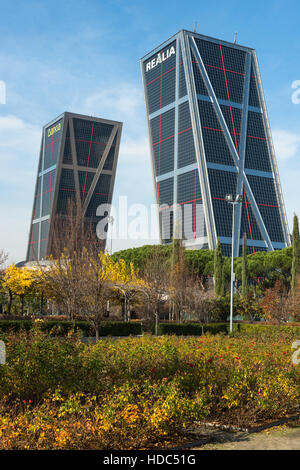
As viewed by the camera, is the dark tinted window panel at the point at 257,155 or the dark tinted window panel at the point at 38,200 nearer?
the dark tinted window panel at the point at 257,155

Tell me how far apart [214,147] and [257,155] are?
11045 mm

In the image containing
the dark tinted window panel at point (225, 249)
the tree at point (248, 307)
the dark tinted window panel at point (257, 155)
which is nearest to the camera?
the tree at point (248, 307)

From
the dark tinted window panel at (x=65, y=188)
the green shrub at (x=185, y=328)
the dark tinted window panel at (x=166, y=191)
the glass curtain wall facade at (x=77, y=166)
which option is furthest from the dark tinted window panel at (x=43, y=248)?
the green shrub at (x=185, y=328)

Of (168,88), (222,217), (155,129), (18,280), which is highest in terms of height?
(168,88)

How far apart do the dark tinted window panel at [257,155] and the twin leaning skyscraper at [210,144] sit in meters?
0.21

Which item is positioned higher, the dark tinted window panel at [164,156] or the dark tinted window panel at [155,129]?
the dark tinted window panel at [155,129]

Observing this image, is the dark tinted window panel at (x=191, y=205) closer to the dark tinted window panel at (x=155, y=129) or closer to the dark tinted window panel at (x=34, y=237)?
the dark tinted window panel at (x=155, y=129)

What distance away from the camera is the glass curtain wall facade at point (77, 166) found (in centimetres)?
14075

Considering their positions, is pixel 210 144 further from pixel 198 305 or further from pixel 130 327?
pixel 130 327

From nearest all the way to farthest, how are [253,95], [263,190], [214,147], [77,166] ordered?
[214,147]
[263,190]
[253,95]
[77,166]

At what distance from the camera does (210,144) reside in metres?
102

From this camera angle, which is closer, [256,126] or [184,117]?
[184,117]

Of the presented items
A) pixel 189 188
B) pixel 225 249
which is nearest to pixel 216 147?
pixel 189 188
